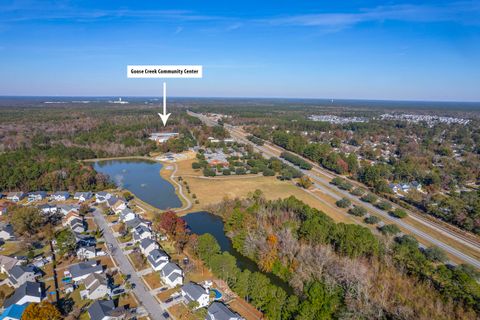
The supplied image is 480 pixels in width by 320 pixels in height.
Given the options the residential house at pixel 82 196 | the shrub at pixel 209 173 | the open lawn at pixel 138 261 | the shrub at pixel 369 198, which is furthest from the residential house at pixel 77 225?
the shrub at pixel 369 198

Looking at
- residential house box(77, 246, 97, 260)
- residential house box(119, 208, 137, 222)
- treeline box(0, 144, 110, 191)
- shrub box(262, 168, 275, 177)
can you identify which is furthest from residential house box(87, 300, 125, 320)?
shrub box(262, 168, 275, 177)

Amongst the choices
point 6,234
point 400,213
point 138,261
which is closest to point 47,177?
point 6,234

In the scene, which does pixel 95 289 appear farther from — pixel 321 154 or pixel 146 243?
pixel 321 154

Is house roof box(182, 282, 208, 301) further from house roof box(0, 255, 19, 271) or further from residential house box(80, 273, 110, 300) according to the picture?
house roof box(0, 255, 19, 271)

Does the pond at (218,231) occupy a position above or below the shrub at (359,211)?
below

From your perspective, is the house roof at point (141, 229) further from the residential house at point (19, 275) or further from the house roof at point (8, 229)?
the house roof at point (8, 229)

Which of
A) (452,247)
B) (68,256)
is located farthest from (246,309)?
(452,247)

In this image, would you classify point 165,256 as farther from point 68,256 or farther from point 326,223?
point 326,223
